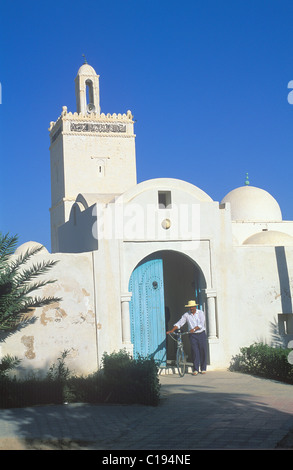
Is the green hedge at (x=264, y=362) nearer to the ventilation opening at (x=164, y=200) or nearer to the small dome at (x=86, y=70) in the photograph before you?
the ventilation opening at (x=164, y=200)

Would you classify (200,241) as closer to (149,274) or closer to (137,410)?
(149,274)

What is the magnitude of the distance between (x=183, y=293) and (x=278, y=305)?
2.54 metres

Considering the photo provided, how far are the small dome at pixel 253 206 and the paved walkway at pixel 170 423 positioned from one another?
13738 millimetres

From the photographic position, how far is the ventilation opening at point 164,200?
14.6m

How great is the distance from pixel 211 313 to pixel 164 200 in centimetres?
282

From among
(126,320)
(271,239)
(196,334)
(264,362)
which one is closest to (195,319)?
(196,334)

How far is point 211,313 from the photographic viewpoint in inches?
570

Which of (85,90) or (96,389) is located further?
(85,90)

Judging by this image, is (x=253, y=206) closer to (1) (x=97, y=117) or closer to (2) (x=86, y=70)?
(1) (x=97, y=117)

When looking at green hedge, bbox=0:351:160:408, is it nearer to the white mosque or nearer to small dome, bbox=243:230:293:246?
the white mosque

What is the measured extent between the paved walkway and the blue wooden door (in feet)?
10.2

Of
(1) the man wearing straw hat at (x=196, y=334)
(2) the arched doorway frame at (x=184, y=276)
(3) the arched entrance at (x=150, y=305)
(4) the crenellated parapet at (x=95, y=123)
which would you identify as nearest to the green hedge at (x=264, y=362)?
(1) the man wearing straw hat at (x=196, y=334)

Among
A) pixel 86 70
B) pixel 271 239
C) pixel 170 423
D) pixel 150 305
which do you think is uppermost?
pixel 86 70
